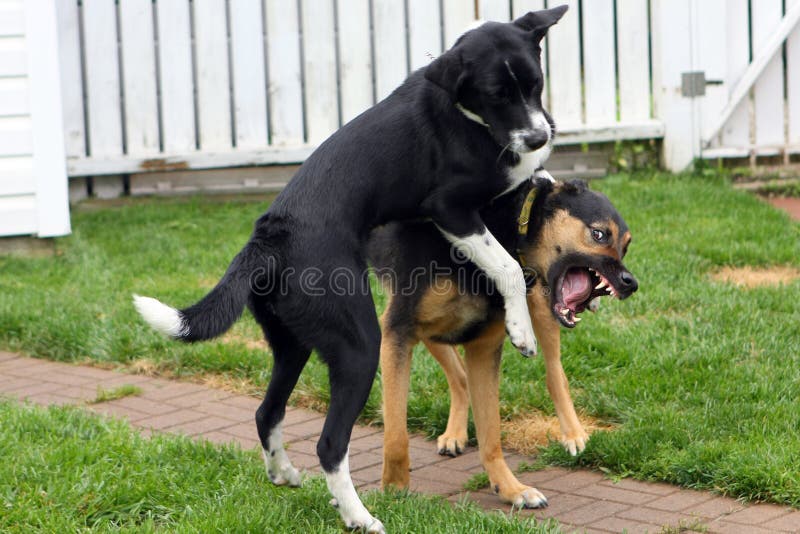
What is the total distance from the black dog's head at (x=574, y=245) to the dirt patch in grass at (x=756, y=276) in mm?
2431

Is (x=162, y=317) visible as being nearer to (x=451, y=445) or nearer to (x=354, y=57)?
(x=451, y=445)

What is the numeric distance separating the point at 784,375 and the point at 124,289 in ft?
13.6

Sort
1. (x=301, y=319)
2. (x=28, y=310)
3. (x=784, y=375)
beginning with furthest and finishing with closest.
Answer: (x=28, y=310), (x=784, y=375), (x=301, y=319)

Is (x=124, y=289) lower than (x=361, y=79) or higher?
lower

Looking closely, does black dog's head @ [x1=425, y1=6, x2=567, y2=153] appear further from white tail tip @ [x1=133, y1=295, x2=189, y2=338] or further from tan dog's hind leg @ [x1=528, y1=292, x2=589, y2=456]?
white tail tip @ [x1=133, y1=295, x2=189, y2=338]

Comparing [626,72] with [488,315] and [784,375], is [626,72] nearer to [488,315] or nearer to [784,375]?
[784,375]

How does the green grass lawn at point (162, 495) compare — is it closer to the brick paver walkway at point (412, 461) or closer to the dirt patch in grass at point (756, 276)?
the brick paver walkway at point (412, 461)

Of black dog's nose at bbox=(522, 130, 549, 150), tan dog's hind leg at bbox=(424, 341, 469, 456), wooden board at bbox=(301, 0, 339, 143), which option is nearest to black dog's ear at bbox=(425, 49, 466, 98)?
black dog's nose at bbox=(522, 130, 549, 150)

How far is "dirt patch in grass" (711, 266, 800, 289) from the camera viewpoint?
6.43 meters

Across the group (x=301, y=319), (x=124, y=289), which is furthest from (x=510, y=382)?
(x=124, y=289)

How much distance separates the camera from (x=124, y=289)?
703 cm

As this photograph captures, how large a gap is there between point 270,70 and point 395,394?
5748 millimetres

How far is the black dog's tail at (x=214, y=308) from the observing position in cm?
336

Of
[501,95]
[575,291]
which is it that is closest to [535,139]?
[501,95]
